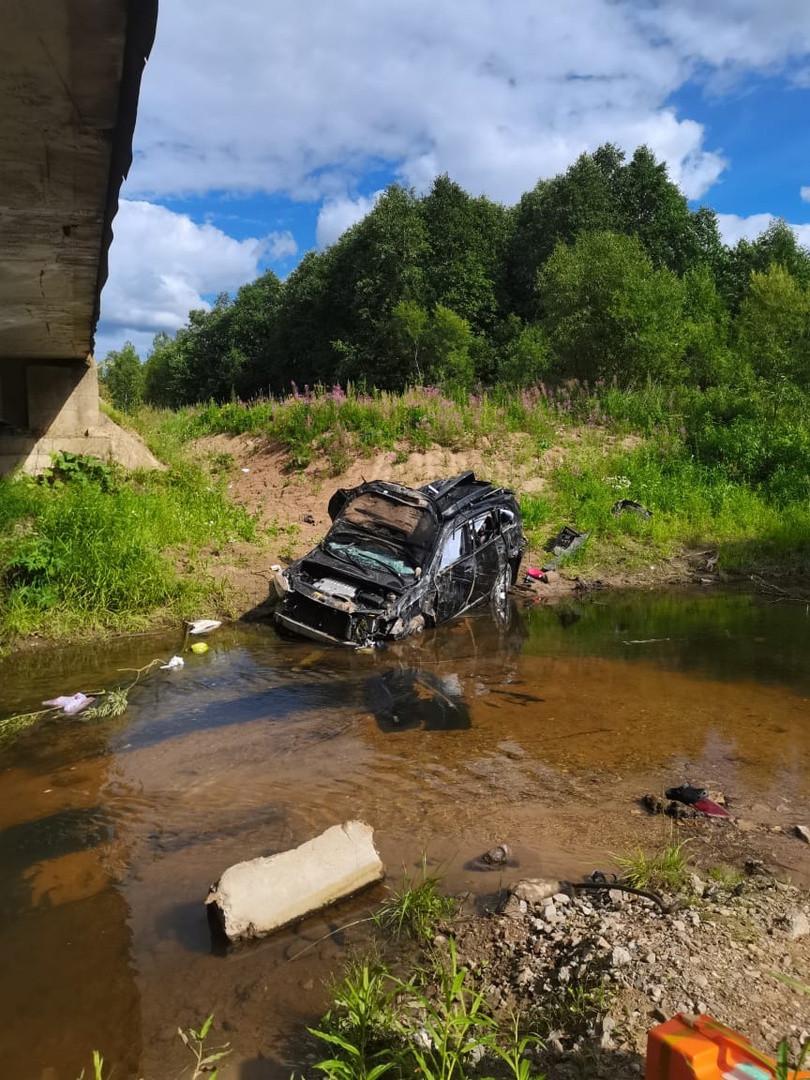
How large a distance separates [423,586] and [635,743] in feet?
12.7

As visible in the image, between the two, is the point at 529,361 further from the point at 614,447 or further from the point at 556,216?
the point at 556,216

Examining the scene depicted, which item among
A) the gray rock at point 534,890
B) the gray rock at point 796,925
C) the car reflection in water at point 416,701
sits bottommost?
the car reflection in water at point 416,701

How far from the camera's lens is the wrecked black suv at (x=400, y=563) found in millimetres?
9086

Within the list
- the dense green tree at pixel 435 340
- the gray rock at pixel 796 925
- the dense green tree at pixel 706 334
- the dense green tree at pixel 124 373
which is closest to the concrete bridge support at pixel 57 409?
the gray rock at pixel 796 925

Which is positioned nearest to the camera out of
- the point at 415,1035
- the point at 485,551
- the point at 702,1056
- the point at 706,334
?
the point at 702,1056

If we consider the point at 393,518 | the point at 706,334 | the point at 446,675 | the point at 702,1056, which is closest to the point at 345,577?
the point at 393,518

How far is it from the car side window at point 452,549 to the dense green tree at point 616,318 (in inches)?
615

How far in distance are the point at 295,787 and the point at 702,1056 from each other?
12.6ft

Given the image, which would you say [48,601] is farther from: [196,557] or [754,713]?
[754,713]

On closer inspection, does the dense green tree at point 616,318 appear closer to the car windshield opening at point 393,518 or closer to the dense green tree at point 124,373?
the car windshield opening at point 393,518

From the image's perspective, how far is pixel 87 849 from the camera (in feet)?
14.8

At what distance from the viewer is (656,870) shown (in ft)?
12.7

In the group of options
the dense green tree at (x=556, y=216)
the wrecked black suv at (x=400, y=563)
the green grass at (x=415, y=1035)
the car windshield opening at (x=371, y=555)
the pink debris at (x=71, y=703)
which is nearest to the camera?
the green grass at (x=415, y=1035)

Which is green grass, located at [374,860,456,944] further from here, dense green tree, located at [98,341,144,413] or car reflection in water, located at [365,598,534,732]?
dense green tree, located at [98,341,144,413]
